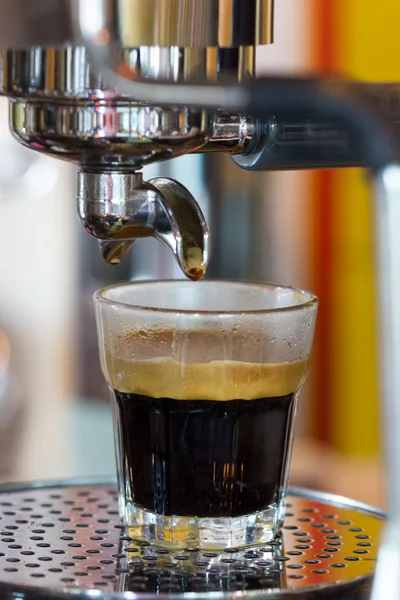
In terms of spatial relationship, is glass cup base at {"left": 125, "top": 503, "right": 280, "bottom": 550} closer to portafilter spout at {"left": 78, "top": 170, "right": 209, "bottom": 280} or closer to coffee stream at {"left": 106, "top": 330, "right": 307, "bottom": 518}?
coffee stream at {"left": 106, "top": 330, "right": 307, "bottom": 518}

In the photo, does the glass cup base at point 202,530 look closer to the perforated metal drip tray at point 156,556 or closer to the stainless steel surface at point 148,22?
the perforated metal drip tray at point 156,556

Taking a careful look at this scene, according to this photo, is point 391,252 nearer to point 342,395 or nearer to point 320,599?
point 320,599

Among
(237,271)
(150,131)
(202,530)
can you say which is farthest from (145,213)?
(237,271)

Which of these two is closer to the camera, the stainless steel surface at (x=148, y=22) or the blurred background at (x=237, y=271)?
the stainless steel surface at (x=148, y=22)

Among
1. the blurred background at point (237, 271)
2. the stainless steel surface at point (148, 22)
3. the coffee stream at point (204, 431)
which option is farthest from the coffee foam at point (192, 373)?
the blurred background at point (237, 271)

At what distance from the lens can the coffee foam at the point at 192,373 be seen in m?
0.47

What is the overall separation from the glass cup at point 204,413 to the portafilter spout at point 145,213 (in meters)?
0.04

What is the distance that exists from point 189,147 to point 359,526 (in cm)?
20

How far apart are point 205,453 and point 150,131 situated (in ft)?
0.47

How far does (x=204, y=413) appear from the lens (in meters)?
0.47

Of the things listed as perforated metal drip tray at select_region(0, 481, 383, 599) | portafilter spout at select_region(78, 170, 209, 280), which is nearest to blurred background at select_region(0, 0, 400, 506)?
perforated metal drip tray at select_region(0, 481, 383, 599)

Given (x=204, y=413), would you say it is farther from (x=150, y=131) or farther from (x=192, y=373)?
(x=150, y=131)

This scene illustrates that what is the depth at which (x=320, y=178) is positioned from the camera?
160 cm

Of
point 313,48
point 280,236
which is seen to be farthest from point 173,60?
point 313,48
